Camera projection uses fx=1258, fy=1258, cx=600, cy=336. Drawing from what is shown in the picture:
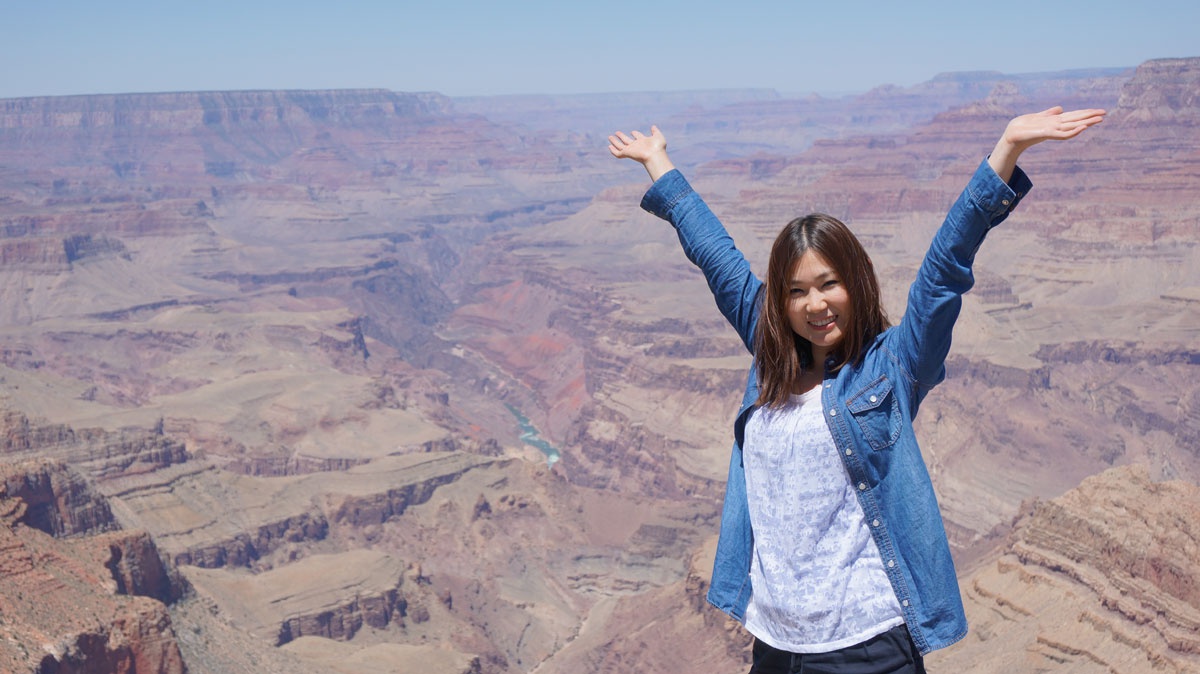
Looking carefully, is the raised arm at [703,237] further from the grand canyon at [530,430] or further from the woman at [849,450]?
the grand canyon at [530,430]

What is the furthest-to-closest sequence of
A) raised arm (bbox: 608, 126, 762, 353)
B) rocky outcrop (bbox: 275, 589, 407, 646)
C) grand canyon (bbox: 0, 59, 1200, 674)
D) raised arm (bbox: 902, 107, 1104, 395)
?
rocky outcrop (bbox: 275, 589, 407, 646), grand canyon (bbox: 0, 59, 1200, 674), raised arm (bbox: 608, 126, 762, 353), raised arm (bbox: 902, 107, 1104, 395)

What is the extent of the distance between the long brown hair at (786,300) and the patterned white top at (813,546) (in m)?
0.16

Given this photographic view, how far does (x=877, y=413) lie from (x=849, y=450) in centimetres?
20

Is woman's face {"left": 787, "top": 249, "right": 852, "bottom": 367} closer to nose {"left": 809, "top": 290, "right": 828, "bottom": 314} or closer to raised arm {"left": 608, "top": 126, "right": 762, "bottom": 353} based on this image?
nose {"left": 809, "top": 290, "right": 828, "bottom": 314}

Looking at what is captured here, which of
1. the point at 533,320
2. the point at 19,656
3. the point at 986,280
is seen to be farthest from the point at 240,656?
the point at 533,320

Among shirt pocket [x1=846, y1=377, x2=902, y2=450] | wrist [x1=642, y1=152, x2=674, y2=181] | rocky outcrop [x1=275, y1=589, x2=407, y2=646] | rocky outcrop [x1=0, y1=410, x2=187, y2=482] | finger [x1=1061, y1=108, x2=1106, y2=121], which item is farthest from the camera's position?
rocky outcrop [x1=0, y1=410, x2=187, y2=482]

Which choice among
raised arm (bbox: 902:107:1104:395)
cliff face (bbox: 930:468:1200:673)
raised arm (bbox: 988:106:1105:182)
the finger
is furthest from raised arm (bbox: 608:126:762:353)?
cliff face (bbox: 930:468:1200:673)

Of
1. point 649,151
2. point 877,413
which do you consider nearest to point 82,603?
point 649,151

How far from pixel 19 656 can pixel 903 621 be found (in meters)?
23.1

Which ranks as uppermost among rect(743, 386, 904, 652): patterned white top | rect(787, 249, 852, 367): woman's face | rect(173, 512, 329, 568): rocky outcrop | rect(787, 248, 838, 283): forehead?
rect(787, 248, 838, 283): forehead

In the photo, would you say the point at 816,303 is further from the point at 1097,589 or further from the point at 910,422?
the point at 1097,589

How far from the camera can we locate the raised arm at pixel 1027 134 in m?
5.27

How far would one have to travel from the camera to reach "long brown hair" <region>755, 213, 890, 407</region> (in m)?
5.62

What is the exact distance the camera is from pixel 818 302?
5645mm
